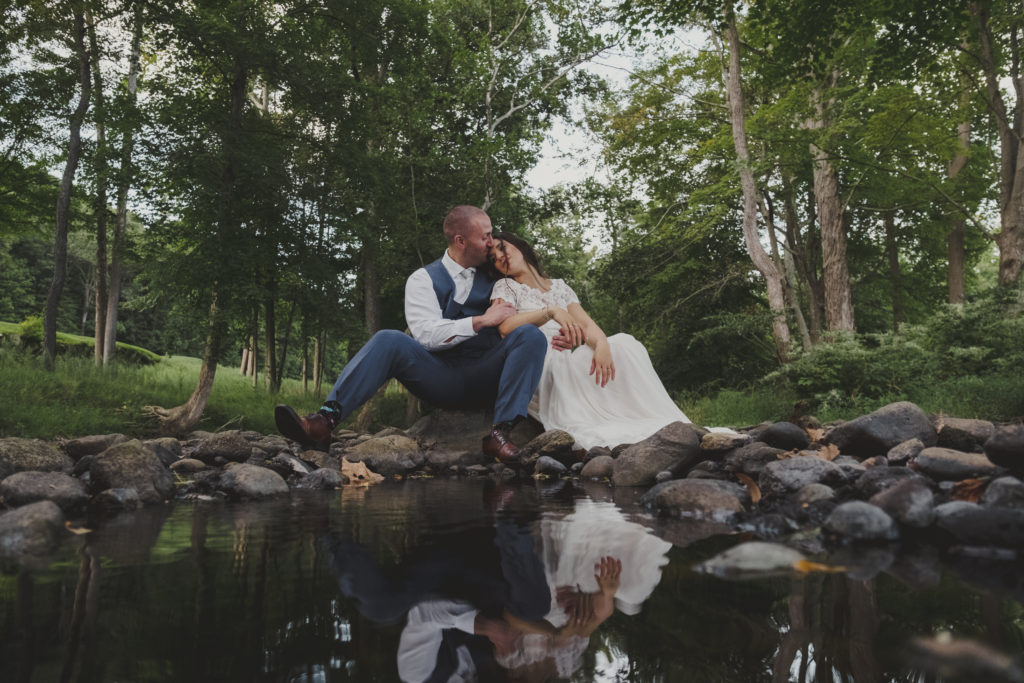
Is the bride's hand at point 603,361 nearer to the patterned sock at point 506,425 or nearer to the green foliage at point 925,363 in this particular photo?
the patterned sock at point 506,425

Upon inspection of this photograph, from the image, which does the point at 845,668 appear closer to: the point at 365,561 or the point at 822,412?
the point at 365,561

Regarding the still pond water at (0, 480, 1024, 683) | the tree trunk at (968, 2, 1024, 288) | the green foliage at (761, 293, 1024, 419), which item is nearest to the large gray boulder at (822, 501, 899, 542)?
the still pond water at (0, 480, 1024, 683)

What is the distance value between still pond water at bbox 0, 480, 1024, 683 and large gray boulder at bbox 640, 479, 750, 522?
275 mm

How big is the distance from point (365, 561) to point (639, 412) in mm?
3824

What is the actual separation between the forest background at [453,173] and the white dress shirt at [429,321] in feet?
9.24

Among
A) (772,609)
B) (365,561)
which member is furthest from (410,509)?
(772,609)

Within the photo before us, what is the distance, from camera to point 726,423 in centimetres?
1116

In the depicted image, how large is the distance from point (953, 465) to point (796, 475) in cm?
58

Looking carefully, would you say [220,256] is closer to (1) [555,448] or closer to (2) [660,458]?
(1) [555,448]

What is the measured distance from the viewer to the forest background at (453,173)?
874 cm

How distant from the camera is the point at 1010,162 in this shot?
35.9 ft

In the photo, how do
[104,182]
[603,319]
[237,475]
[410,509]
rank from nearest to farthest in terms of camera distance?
[410,509]
[237,475]
[104,182]
[603,319]

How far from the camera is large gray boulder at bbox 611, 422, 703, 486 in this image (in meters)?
3.77

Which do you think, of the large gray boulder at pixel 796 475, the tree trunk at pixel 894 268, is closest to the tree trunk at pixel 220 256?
the large gray boulder at pixel 796 475
